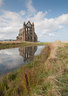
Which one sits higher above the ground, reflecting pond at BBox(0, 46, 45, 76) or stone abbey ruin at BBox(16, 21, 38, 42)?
stone abbey ruin at BBox(16, 21, 38, 42)

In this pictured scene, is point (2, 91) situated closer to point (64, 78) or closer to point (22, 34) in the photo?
point (64, 78)

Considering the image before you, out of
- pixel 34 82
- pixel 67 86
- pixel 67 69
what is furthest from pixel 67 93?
pixel 67 69

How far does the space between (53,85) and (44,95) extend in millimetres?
488

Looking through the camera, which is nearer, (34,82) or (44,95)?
(44,95)

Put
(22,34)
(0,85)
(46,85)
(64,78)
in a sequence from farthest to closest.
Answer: (22,34) < (0,85) < (64,78) < (46,85)

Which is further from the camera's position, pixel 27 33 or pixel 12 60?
pixel 27 33

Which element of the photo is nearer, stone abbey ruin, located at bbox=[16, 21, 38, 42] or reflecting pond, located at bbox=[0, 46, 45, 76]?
reflecting pond, located at bbox=[0, 46, 45, 76]

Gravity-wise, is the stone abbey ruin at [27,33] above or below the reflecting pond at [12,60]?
above

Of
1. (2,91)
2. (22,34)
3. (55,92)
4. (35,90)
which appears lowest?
(2,91)

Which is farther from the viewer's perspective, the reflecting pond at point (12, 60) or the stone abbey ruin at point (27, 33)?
the stone abbey ruin at point (27, 33)

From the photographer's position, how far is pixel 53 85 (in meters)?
3.07

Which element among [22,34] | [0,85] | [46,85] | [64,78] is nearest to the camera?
[46,85]

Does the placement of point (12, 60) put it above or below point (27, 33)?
below

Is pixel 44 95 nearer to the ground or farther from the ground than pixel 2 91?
farther from the ground
